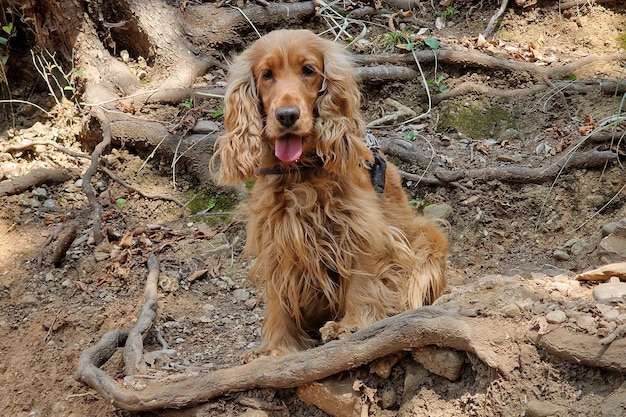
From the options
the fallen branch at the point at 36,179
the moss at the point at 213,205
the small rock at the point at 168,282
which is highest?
the fallen branch at the point at 36,179

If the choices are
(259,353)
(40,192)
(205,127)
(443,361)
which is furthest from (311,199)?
(40,192)

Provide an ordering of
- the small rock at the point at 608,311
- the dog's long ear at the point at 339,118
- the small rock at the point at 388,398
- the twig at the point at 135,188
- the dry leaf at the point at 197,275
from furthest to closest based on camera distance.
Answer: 1. the twig at the point at 135,188
2. the dry leaf at the point at 197,275
3. the dog's long ear at the point at 339,118
4. the small rock at the point at 388,398
5. the small rock at the point at 608,311

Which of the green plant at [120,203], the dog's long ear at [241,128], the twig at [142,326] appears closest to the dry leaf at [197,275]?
the twig at [142,326]

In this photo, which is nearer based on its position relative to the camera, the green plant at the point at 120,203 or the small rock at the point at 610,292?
the small rock at the point at 610,292

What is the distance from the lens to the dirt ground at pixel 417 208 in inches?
121

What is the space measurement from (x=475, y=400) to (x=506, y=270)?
2.29m

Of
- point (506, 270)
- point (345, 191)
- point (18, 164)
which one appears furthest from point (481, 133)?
point (18, 164)

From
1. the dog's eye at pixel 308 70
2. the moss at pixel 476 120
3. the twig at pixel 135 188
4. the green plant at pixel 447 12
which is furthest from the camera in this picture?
the green plant at pixel 447 12

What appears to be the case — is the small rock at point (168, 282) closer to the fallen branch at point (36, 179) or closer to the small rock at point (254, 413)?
the fallen branch at point (36, 179)

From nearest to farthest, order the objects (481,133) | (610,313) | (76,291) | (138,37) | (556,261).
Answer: (610,313), (556,261), (76,291), (481,133), (138,37)

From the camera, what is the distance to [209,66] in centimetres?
639

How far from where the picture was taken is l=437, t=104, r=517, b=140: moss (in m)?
5.78

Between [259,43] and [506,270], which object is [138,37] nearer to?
[259,43]

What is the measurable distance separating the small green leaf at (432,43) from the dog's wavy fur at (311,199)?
2.70 metres
